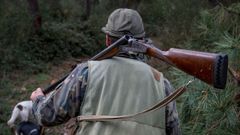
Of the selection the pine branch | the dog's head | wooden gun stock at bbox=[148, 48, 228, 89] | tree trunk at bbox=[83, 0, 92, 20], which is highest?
wooden gun stock at bbox=[148, 48, 228, 89]

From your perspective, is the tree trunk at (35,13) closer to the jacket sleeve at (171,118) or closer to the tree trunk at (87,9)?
the tree trunk at (87,9)

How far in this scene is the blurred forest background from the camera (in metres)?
2.70

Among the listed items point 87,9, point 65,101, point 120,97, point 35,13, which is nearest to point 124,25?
point 120,97

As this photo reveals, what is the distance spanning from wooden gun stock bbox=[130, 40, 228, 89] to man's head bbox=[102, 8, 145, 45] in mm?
71

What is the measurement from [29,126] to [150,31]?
12526mm

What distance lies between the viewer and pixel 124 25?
213cm

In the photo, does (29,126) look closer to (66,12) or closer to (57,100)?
(57,100)

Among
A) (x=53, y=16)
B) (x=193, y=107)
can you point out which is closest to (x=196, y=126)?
(x=193, y=107)

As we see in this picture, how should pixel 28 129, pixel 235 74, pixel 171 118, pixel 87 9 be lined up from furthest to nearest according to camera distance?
pixel 87 9, pixel 28 129, pixel 235 74, pixel 171 118

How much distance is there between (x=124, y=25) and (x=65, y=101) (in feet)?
1.37

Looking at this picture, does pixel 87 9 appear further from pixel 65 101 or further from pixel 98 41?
pixel 65 101

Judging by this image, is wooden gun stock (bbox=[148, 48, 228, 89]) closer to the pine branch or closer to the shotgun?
the shotgun

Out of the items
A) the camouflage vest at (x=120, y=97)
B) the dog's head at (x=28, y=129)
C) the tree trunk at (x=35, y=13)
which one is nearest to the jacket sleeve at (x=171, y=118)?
the camouflage vest at (x=120, y=97)

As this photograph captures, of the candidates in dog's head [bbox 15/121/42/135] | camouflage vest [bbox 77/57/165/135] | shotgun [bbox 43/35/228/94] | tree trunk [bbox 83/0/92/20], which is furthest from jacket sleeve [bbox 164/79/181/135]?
tree trunk [bbox 83/0/92/20]
